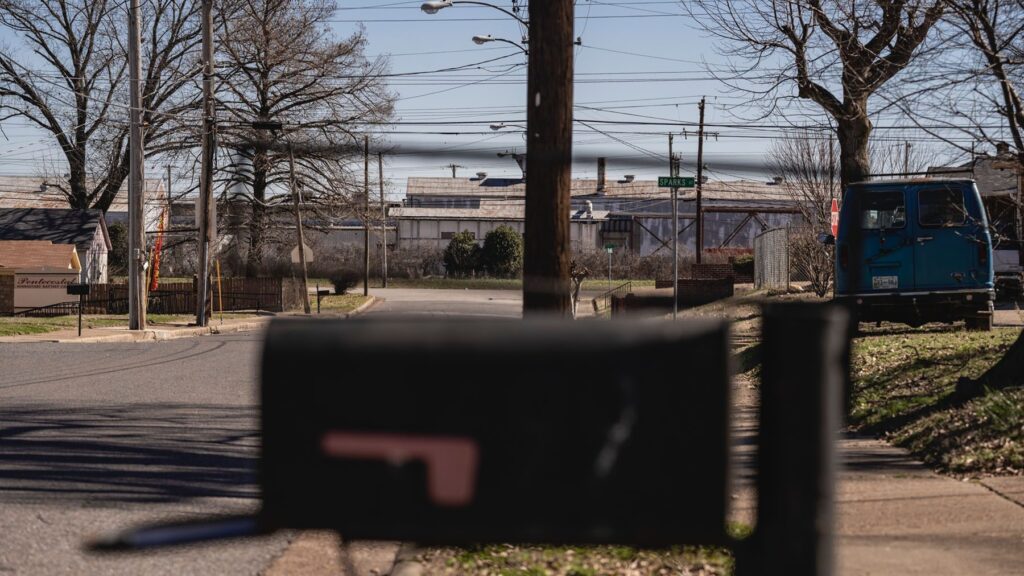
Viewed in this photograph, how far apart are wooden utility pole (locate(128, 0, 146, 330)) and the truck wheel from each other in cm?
2002

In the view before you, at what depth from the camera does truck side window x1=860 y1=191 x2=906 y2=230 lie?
→ 15.0 m

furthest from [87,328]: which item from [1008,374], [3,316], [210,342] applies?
[1008,374]

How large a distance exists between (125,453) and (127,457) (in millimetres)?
165

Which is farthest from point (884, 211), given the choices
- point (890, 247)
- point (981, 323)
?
point (981, 323)

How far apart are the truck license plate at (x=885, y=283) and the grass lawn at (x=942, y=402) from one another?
80cm

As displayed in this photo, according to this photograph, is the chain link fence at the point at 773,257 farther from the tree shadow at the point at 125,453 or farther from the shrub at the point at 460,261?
the tree shadow at the point at 125,453

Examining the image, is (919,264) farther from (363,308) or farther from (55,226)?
(55,226)

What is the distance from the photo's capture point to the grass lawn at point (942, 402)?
318 inches

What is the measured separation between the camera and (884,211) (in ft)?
50.5

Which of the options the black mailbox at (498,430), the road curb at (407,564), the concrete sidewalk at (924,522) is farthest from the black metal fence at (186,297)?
the black mailbox at (498,430)

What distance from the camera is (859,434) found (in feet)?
33.0

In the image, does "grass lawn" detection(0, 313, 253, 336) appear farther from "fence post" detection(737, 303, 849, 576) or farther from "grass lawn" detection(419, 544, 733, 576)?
"fence post" detection(737, 303, 849, 576)

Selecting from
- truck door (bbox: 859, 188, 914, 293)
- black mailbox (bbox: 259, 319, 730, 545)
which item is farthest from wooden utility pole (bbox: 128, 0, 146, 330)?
black mailbox (bbox: 259, 319, 730, 545)

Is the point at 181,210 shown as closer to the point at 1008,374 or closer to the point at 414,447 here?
the point at 1008,374
